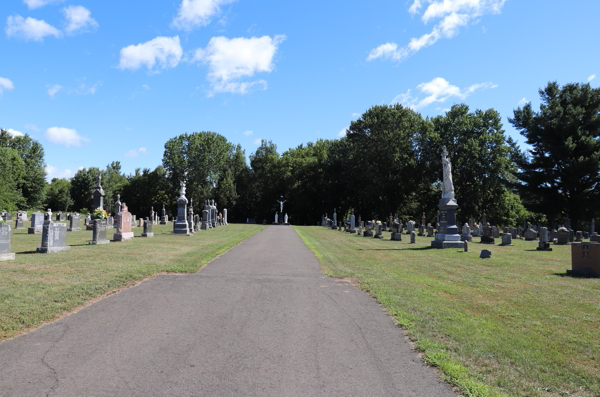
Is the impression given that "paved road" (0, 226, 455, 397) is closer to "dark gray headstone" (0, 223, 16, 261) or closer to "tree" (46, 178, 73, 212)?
"dark gray headstone" (0, 223, 16, 261)

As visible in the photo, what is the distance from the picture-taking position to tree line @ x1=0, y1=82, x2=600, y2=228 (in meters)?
35.3

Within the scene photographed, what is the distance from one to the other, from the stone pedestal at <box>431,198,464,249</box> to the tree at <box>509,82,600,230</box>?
19.7 metres

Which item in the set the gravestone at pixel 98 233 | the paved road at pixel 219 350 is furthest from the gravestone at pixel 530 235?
the gravestone at pixel 98 233

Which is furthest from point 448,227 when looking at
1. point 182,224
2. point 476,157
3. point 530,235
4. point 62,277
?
point 476,157

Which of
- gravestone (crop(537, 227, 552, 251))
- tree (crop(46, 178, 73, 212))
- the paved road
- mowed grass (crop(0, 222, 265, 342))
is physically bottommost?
the paved road

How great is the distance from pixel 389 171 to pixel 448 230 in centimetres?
3585

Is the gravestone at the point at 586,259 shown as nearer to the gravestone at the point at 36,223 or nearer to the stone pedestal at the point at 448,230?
the stone pedestal at the point at 448,230

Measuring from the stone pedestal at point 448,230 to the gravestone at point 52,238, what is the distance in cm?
1685

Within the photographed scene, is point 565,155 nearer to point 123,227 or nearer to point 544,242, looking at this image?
point 544,242

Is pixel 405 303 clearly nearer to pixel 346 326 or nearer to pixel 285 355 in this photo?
pixel 346 326

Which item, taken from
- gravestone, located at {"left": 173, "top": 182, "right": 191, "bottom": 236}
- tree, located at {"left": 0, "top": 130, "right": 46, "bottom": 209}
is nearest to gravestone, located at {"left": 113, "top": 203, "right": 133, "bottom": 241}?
gravestone, located at {"left": 173, "top": 182, "right": 191, "bottom": 236}

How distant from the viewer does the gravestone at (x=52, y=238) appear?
1410 cm

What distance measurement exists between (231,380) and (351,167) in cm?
5607

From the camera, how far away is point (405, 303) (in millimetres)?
7414
